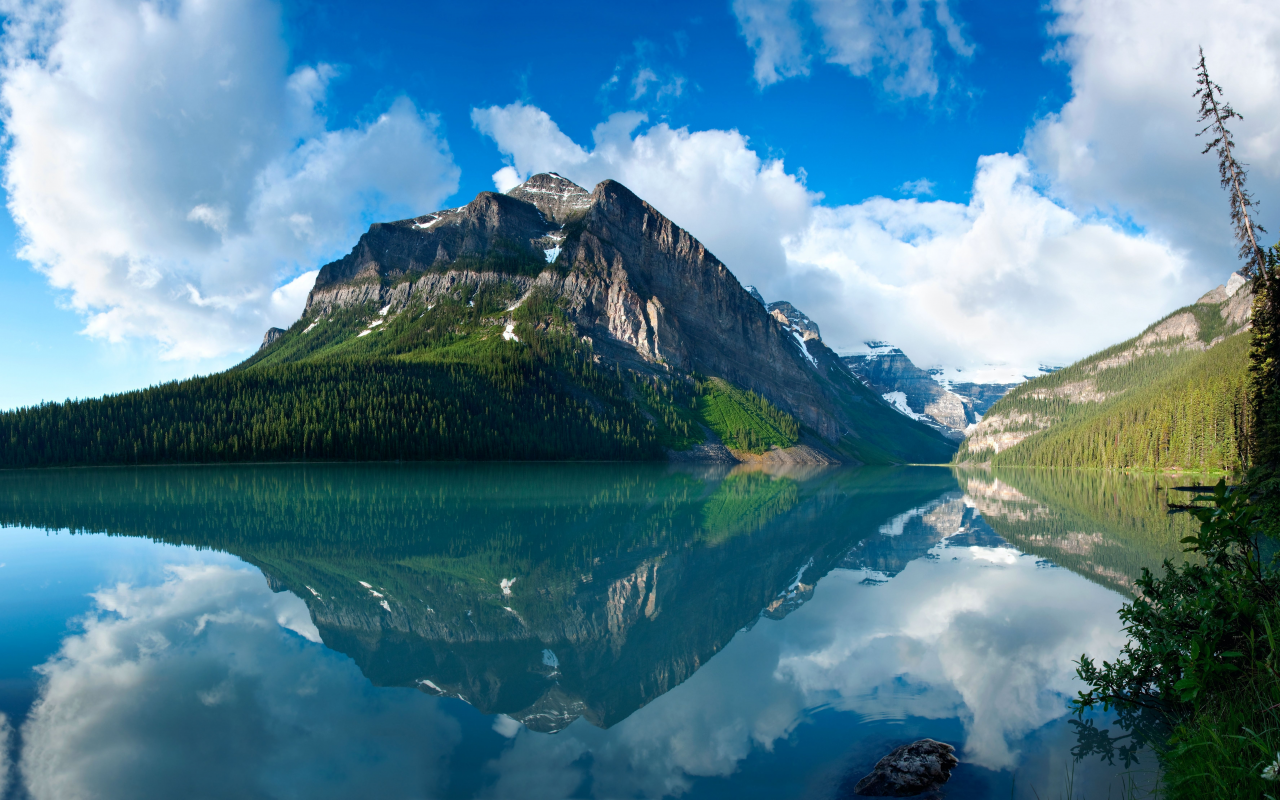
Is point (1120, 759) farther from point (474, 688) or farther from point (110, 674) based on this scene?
point (110, 674)

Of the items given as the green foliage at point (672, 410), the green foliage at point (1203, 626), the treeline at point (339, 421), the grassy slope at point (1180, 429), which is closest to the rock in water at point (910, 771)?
the green foliage at point (1203, 626)

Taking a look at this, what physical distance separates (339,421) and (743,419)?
105 m

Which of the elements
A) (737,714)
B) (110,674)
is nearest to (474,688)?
(737,714)

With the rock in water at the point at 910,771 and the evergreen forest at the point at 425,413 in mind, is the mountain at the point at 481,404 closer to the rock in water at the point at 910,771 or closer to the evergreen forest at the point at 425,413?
the evergreen forest at the point at 425,413

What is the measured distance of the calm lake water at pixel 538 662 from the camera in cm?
805

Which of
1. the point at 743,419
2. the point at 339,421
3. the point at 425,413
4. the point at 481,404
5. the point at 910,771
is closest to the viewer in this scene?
the point at 910,771

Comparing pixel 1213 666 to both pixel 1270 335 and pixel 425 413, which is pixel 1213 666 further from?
pixel 425 413

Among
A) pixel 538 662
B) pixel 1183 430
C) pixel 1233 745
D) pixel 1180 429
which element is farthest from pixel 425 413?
pixel 1180 429

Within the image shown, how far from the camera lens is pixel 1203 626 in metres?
7.68

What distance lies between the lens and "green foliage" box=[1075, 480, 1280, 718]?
7.40m

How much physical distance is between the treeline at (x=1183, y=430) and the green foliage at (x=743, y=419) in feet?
225

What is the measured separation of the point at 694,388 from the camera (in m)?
178

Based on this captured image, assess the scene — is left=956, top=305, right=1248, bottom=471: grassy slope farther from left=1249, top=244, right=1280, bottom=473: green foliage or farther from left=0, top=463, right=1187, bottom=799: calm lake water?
left=0, top=463, right=1187, bottom=799: calm lake water

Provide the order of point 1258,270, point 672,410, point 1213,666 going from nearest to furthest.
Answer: point 1213,666, point 1258,270, point 672,410
